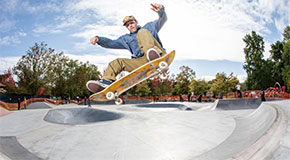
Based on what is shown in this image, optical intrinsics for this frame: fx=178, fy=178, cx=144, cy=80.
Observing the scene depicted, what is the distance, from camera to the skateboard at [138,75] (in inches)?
296

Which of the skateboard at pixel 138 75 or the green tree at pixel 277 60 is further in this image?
the green tree at pixel 277 60

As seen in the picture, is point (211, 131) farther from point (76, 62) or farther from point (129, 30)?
point (76, 62)

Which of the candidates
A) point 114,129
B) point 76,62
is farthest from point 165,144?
point 76,62

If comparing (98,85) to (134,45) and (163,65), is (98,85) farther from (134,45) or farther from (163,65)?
(163,65)

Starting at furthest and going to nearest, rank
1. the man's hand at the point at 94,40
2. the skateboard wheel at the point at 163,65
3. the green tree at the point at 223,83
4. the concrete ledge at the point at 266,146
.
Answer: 1. the green tree at the point at 223,83
2. the man's hand at the point at 94,40
3. the skateboard wheel at the point at 163,65
4. the concrete ledge at the point at 266,146

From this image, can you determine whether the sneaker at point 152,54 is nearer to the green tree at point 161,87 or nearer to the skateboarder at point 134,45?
the skateboarder at point 134,45

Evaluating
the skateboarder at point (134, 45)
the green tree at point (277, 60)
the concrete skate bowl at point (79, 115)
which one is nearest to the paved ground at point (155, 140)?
the skateboarder at point (134, 45)

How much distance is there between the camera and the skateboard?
7.51m

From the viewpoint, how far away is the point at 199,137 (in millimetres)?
4461

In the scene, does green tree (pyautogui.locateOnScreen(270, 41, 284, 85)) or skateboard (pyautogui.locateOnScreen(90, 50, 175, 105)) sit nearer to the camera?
skateboard (pyautogui.locateOnScreen(90, 50, 175, 105))

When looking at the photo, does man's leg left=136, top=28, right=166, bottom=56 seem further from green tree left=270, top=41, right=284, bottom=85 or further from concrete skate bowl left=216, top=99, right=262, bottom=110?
green tree left=270, top=41, right=284, bottom=85

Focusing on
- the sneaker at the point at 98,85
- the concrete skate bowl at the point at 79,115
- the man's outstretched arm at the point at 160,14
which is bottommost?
the concrete skate bowl at the point at 79,115

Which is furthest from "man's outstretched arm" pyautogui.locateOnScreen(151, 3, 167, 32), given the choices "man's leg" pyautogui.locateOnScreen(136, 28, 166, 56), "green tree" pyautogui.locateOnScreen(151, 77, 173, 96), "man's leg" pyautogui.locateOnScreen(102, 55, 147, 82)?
"green tree" pyautogui.locateOnScreen(151, 77, 173, 96)

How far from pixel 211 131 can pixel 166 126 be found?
130 cm
